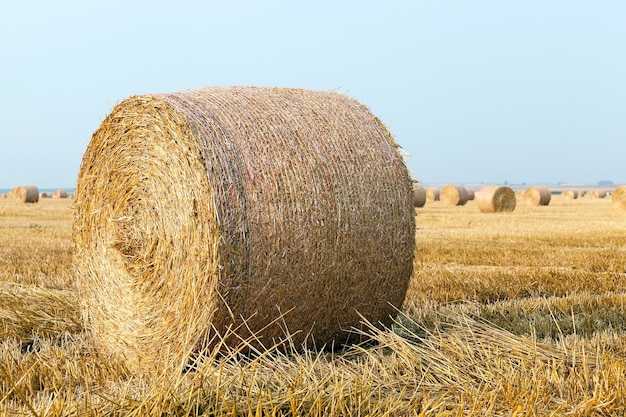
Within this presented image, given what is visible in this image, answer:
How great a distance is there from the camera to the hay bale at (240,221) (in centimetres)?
452

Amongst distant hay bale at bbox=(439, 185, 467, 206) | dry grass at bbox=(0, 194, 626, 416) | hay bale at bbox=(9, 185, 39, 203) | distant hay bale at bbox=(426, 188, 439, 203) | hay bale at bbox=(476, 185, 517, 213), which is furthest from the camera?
distant hay bale at bbox=(426, 188, 439, 203)

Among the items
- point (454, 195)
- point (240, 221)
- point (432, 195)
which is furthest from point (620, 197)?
point (240, 221)

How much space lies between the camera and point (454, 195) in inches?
1252

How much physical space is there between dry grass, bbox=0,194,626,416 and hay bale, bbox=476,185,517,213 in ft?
48.8

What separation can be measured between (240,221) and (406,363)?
50.6 inches

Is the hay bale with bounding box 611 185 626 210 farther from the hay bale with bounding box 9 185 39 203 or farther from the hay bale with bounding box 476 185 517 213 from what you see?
the hay bale with bounding box 9 185 39 203

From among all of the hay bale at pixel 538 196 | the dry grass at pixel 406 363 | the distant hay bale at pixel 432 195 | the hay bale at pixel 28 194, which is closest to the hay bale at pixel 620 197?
the hay bale at pixel 538 196

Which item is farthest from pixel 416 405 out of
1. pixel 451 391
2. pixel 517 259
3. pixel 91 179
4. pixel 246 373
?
pixel 517 259

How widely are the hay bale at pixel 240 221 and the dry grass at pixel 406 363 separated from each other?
0.26 m

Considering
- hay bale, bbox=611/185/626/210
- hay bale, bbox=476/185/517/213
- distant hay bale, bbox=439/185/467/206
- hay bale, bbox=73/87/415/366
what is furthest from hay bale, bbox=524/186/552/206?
hay bale, bbox=73/87/415/366

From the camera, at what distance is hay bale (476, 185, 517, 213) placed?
24.1 metres

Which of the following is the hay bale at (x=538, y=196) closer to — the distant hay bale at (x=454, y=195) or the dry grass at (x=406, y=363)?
the distant hay bale at (x=454, y=195)

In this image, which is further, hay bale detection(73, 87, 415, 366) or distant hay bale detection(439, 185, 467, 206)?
distant hay bale detection(439, 185, 467, 206)

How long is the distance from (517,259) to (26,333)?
6705mm
